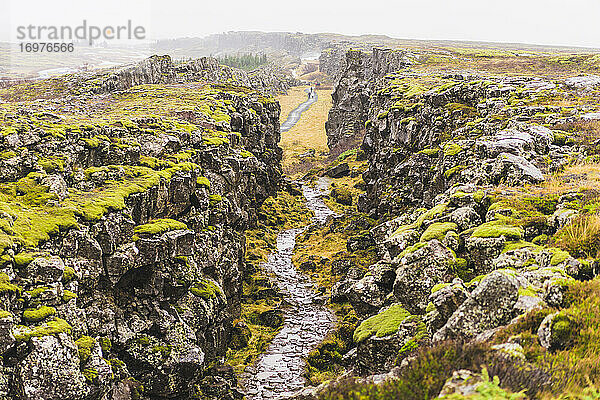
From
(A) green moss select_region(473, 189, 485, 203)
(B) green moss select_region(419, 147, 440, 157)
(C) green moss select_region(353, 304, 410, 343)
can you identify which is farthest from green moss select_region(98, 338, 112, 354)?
(B) green moss select_region(419, 147, 440, 157)

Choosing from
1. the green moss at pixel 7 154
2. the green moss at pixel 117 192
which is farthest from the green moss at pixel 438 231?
the green moss at pixel 7 154

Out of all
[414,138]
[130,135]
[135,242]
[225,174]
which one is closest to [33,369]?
[135,242]

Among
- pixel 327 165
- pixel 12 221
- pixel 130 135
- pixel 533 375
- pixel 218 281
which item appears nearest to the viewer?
pixel 533 375

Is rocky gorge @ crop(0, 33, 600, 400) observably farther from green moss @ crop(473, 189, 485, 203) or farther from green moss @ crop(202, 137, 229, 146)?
green moss @ crop(202, 137, 229, 146)

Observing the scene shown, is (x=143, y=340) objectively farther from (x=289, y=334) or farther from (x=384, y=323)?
(x=289, y=334)

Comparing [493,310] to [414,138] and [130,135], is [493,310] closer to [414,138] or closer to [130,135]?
[130,135]

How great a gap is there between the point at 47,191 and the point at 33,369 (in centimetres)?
1050

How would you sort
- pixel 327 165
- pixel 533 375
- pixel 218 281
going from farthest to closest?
pixel 327 165 < pixel 218 281 < pixel 533 375

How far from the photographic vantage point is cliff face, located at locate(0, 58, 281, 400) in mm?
15062

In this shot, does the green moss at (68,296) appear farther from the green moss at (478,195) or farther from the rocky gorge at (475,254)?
the green moss at (478,195)

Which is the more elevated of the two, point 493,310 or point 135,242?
point 493,310

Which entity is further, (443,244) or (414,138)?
(414,138)

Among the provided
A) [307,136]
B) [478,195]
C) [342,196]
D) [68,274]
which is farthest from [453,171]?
[307,136]

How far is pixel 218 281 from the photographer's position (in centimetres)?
2991
